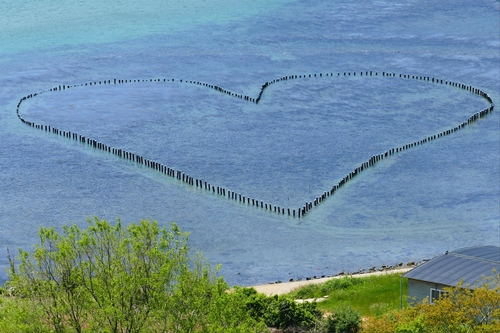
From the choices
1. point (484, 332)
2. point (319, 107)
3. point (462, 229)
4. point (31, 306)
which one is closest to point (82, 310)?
point (31, 306)

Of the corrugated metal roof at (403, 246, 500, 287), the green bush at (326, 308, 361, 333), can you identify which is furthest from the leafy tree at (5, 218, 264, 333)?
the corrugated metal roof at (403, 246, 500, 287)

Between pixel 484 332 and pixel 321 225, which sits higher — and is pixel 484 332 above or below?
above

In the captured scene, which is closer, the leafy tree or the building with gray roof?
the leafy tree

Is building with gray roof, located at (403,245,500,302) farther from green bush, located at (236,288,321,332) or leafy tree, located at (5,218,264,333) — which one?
leafy tree, located at (5,218,264,333)

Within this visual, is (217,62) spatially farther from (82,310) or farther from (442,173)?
(82,310)

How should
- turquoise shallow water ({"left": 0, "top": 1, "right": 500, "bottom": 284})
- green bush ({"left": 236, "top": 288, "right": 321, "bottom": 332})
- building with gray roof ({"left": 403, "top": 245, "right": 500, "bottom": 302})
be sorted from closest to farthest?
building with gray roof ({"left": 403, "top": 245, "right": 500, "bottom": 302}) → green bush ({"left": 236, "top": 288, "right": 321, "bottom": 332}) → turquoise shallow water ({"left": 0, "top": 1, "right": 500, "bottom": 284})

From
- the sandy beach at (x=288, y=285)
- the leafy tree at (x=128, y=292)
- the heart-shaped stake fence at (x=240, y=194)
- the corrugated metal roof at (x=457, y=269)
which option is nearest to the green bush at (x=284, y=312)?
the corrugated metal roof at (x=457, y=269)
